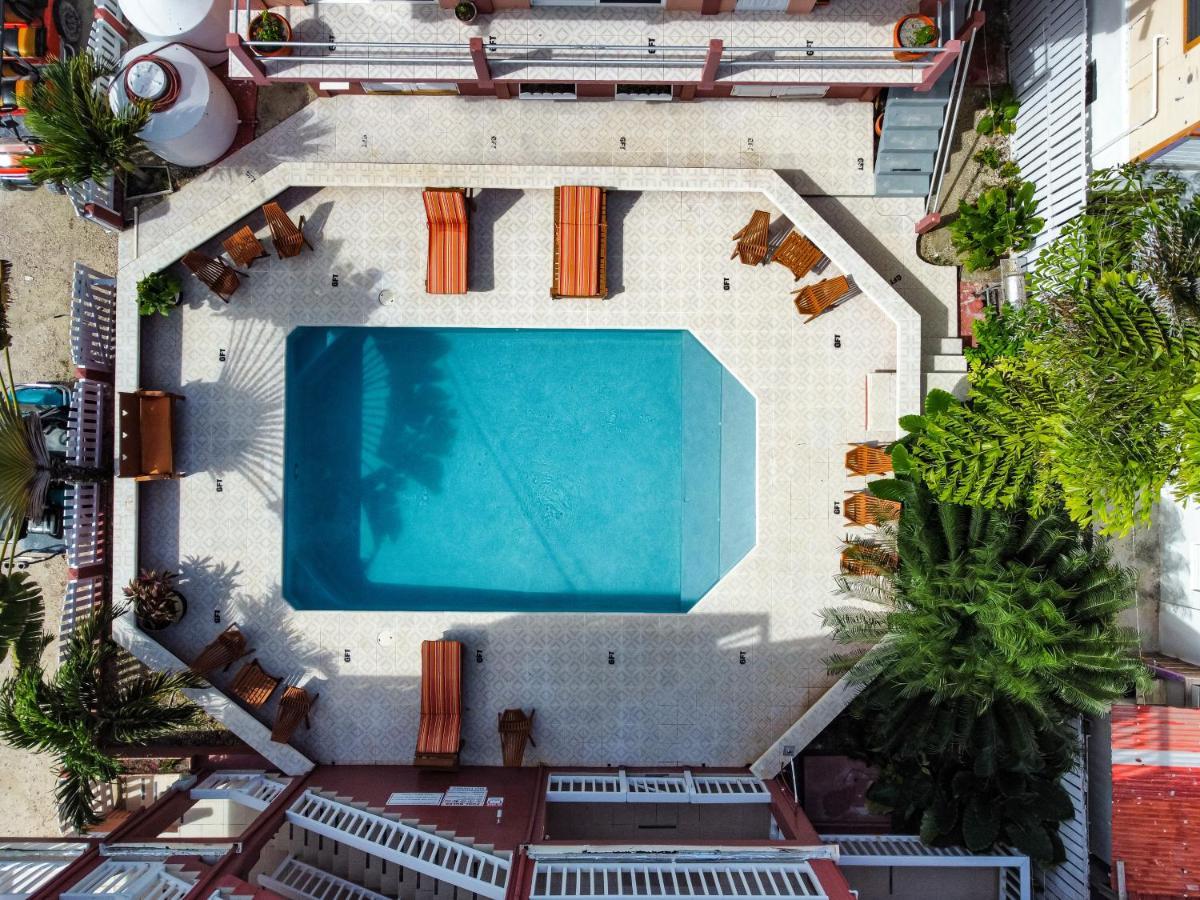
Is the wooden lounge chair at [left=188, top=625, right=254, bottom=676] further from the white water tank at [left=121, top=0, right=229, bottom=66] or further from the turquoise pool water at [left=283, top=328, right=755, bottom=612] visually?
the white water tank at [left=121, top=0, right=229, bottom=66]

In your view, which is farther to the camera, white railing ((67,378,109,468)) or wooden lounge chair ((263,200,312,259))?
wooden lounge chair ((263,200,312,259))

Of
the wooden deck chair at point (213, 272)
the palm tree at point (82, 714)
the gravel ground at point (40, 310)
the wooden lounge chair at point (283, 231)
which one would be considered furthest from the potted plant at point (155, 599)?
the wooden lounge chair at point (283, 231)

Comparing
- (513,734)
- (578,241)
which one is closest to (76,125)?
(578,241)

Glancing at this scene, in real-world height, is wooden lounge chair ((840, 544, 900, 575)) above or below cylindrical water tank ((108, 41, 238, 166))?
below

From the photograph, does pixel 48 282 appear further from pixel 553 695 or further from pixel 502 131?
pixel 553 695

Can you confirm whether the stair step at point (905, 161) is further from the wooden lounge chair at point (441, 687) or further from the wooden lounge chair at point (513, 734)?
the wooden lounge chair at point (513, 734)

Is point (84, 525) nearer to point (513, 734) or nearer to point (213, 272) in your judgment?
point (213, 272)

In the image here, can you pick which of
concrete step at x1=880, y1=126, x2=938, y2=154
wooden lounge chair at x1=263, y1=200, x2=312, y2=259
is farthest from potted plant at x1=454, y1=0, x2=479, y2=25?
concrete step at x1=880, y1=126, x2=938, y2=154
